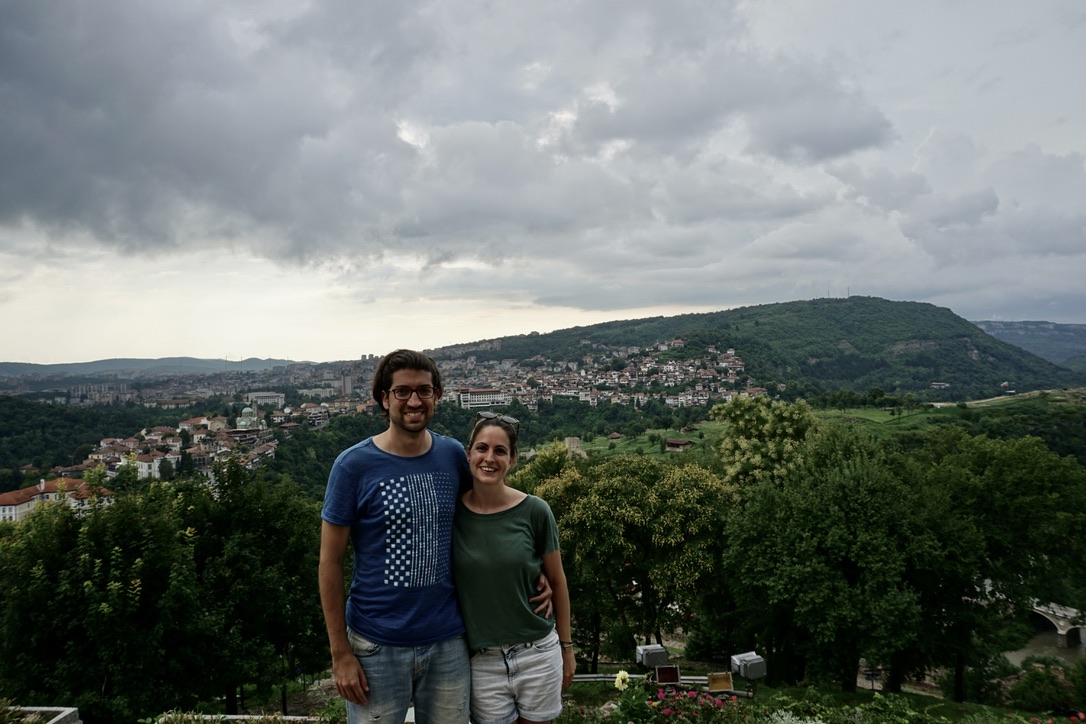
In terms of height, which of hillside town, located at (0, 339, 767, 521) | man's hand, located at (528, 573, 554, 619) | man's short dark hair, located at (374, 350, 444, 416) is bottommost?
hillside town, located at (0, 339, 767, 521)

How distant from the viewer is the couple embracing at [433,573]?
252 centimetres

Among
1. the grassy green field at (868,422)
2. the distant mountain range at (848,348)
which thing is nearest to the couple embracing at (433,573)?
the grassy green field at (868,422)

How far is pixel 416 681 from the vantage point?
261 centimetres

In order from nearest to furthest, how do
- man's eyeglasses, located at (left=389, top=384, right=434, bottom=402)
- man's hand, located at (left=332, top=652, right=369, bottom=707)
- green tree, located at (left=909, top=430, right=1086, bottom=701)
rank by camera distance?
man's hand, located at (left=332, top=652, right=369, bottom=707)
man's eyeglasses, located at (left=389, top=384, right=434, bottom=402)
green tree, located at (left=909, top=430, right=1086, bottom=701)

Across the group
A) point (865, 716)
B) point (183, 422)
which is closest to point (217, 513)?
point (865, 716)

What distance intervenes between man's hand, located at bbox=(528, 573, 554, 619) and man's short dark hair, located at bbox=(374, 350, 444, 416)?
113cm

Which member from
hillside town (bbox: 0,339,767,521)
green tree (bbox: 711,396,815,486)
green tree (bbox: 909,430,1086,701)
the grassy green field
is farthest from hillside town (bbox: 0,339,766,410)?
green tree (bbox: 909,430,1086,701)

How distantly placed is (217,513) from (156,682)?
2.94 m

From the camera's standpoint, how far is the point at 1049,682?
14.1 metres

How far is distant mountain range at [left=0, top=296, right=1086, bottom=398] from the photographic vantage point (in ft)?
401

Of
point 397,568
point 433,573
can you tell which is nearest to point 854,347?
point 433,573

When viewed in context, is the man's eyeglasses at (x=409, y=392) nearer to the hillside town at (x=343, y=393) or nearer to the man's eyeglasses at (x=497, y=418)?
the man's eyeglasses at (x=497, y=418)

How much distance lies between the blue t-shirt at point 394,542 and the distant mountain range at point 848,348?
104 m

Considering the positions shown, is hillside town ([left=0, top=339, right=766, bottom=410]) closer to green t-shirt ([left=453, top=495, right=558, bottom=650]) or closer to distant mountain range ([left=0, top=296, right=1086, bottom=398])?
distant mountain range ([left=0, top=296, right=1086, bottom=398])
